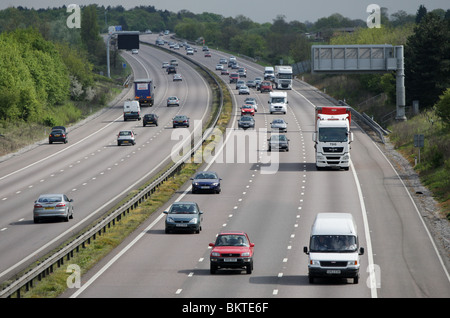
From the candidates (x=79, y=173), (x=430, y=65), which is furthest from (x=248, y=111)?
(x=79, y=173)

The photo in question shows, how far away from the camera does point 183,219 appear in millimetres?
45125

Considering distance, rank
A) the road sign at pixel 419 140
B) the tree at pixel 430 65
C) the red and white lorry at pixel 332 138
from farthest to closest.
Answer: the tree at pixel 430 65, the road sign at pixel 419 140, the red and white lorry at pixel 332 138

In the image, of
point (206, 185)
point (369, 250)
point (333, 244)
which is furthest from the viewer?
point (206, 185)

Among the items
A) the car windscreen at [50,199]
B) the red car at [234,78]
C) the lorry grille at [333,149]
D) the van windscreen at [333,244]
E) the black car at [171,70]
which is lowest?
the car windscreen at [50,199]

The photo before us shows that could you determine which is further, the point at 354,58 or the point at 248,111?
the point at 248,111

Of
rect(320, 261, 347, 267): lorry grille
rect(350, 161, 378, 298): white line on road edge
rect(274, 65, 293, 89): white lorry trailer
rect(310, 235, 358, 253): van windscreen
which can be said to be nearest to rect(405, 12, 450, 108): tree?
rect(274, 65, 293, 89): white lorry trailer

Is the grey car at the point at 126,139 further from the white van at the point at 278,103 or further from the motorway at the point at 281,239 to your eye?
the white van at the point at 278,103

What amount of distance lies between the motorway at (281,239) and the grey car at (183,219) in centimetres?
46

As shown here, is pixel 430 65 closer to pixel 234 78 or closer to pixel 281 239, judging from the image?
pixel 234 78

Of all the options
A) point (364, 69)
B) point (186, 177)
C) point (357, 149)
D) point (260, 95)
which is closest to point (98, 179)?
point (186, 177)

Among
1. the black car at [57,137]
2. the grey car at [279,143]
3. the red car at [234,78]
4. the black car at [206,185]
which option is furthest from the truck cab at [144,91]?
the black car at [206,185]

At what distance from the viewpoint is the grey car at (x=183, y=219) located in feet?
148

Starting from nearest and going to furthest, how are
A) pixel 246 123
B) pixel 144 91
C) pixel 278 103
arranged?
1. pixel 246 123
2. pixel 278 103
3. pixel 144 91

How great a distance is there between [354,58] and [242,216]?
5902cm
